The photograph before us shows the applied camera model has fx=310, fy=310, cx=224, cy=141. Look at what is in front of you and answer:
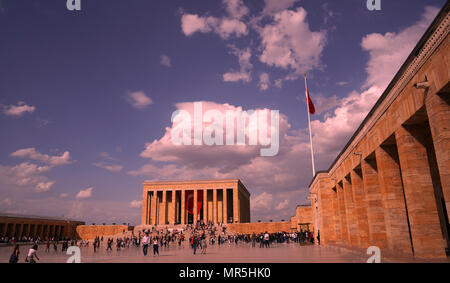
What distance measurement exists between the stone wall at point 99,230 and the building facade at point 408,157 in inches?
2081

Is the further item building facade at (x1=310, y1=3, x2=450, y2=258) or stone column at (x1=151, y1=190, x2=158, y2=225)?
stone column at (x1=151, y1=190, x2=158, y2=225)

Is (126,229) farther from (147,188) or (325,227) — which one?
(325,227)

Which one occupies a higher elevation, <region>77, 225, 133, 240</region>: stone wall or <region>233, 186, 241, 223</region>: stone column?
<region>233, 186, 241, 223</region>: stone column

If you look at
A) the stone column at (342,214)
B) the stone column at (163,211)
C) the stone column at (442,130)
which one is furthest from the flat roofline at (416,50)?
the stone column at (163,211)

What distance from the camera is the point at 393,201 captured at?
50.2ft

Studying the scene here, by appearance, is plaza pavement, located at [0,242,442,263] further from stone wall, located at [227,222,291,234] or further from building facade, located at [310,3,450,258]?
stone wall, located at [227,222,291,234]

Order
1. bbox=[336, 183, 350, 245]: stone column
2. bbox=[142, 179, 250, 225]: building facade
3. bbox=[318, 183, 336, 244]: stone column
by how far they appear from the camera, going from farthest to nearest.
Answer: bbox=[142, 179, 250, 225]: building facade < bbox=[318, 183, 336, 244]: stone column < bbox=[336, 183, 350, 245]: stone column

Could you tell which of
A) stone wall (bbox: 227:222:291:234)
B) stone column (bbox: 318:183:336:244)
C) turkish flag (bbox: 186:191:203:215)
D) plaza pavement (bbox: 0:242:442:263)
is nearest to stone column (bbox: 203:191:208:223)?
turkish flag (bbox: 186:191:203:215)

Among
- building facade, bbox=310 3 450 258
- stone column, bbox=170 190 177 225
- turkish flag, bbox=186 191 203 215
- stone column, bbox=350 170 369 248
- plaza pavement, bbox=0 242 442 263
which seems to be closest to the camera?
building facade, bbox=310 3 450 258

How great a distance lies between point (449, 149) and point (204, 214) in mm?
63723

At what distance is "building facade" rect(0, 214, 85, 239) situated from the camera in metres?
55.6

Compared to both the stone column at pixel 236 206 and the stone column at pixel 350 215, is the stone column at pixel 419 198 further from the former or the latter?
the stone column at pixel 236 206

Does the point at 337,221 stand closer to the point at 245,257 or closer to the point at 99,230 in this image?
the point at 245,257

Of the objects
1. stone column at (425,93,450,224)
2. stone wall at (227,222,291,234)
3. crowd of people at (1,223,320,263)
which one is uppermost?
stone column at (425,93,450,224)
